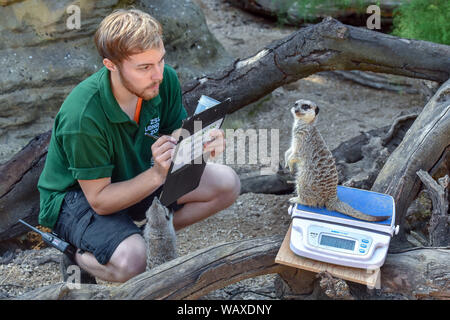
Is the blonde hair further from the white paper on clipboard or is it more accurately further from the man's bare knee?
the man's bare knee

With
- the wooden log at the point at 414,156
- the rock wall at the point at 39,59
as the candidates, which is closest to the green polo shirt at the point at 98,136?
the wooden log at the point at 414,156

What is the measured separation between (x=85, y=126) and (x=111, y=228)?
0.44 metres

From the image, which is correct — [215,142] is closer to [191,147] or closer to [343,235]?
[191,147]

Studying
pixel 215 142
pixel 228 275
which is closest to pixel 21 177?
pixel 215 142

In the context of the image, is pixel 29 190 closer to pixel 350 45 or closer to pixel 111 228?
pixel 111 228

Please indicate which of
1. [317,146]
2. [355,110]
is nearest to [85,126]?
[317,146]

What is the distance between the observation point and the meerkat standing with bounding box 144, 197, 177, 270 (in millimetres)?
2133

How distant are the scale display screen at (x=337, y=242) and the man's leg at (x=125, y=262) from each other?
2.50 feet

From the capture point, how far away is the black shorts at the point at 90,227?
214cm

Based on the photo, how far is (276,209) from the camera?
318cm

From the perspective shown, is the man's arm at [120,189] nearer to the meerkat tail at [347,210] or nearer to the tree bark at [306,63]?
the meerkat tail at [347,210]

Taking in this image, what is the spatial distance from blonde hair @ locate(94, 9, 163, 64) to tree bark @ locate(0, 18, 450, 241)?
1.01m

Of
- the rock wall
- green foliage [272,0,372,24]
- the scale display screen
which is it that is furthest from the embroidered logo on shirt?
green foliage [272,0,372,24]

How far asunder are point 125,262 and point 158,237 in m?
0.17
